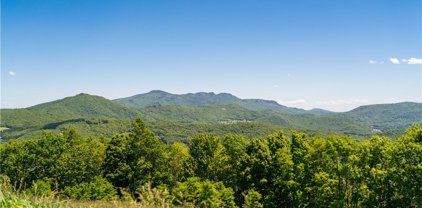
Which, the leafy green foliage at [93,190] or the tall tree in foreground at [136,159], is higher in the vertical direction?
the tall tree in foreground at [136,159]

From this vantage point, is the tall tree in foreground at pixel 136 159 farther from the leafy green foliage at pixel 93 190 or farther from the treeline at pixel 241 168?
the leafy green foliage at pixel 93 190

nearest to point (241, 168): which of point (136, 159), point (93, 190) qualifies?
point (136, 159)

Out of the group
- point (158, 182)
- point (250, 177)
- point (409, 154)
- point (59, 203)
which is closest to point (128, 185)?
point (158, 182)

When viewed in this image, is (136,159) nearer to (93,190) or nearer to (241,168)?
(93,190)

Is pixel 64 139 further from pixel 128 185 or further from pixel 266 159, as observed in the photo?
pixel 266 159

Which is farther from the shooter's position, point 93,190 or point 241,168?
point 93,190

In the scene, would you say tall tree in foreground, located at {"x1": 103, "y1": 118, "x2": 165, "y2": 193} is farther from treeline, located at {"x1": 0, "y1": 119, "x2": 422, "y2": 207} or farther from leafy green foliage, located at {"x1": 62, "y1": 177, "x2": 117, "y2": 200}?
leafy green foliage, located at {"x1": 62, "y1": 177, "x2": 117, "y2": 200}

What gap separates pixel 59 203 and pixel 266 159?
25.2 meters

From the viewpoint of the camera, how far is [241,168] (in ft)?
103

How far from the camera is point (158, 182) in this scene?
35469mm

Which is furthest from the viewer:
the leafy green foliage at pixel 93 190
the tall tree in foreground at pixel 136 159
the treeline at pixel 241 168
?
the tall tree in foreground at pixel 136 159

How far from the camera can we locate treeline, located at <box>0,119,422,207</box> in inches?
942

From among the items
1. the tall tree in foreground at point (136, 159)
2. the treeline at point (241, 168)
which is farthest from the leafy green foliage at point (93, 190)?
the tall tree in foreground at point (136, 159)

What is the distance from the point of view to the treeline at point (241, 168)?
23.9 metres
